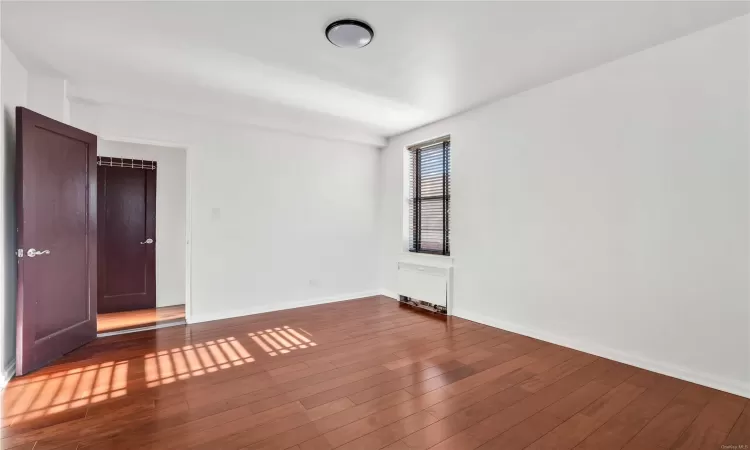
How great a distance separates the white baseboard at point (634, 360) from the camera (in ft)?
7.96

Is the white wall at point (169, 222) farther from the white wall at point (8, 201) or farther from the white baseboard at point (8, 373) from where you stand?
the white baseboard at point (8, 373)

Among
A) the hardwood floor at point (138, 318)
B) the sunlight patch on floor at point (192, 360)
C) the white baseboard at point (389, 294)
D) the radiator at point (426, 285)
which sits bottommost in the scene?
the hardwood floor at point (138, 318)

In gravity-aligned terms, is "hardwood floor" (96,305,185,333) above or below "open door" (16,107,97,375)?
below

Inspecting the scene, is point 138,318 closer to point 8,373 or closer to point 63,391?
point 8,373

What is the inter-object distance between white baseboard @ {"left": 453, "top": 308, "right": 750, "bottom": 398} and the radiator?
0.61 metres

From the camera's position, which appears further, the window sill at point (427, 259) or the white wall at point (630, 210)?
the window sill at point (427, 259)

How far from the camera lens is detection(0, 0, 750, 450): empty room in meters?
2.18

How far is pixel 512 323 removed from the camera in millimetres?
3793

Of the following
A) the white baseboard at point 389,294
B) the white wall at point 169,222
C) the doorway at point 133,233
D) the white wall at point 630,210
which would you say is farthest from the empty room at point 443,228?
the white baseboard at point 389,294

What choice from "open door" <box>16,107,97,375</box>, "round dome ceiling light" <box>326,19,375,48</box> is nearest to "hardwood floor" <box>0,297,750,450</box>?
"open door" <box>16,107,97,375</box>

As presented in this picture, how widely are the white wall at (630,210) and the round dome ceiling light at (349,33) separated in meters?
2.01

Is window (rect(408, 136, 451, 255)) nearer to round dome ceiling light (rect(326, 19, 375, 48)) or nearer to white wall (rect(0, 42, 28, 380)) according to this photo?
round dome ceiling light (rect(326, 19, 375, 48))

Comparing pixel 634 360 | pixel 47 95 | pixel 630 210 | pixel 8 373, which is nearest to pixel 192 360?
pixel 8 373

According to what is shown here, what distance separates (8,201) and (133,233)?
2.34 m
